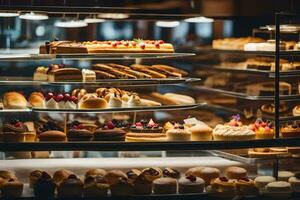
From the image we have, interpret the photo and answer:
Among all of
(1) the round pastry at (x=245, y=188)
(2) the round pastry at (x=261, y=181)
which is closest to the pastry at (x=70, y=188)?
(1) the round pastry at (x=245, y=188)

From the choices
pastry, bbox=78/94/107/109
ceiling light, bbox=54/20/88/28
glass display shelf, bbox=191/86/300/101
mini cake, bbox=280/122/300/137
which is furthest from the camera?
glass display shelf, bbox=191/86/300/101

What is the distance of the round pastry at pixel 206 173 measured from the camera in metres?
6.42

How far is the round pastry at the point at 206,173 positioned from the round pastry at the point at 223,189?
0.21 metres

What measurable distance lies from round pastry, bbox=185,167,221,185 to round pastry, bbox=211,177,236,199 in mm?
214

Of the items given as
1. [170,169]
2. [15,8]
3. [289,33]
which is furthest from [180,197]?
[289,33]

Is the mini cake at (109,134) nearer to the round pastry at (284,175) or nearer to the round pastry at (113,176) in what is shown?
the round pastry at (113,176)

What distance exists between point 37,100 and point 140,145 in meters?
1.17

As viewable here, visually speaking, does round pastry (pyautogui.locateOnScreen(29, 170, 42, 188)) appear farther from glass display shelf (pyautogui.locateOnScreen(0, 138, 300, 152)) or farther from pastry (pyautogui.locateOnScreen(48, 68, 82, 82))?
pastry (pyautogui.locateOnScreen(48, 68, 82, 82))

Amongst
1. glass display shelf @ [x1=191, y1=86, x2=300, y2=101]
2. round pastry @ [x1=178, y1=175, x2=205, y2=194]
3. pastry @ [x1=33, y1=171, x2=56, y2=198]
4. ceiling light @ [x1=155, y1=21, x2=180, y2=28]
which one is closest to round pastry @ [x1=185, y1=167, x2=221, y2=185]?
round pastry @ [x1=178, y1=175, x2=205, y2=194]

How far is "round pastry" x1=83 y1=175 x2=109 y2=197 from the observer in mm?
5996

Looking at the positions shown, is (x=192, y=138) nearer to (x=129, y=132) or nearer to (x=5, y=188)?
(x=129, y=132)

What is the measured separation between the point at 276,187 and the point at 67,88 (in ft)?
8.40

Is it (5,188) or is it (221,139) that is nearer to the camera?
(5,188)

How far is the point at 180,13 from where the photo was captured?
6430 mm
